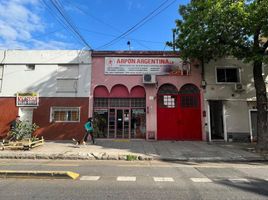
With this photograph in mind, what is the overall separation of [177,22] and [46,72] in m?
10.4

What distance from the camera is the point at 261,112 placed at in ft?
43.4

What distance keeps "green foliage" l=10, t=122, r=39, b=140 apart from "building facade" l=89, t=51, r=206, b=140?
4357 millimetres

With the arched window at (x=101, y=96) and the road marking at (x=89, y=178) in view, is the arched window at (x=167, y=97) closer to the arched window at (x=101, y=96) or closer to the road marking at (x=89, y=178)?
the arched window at (x=101, y=96)

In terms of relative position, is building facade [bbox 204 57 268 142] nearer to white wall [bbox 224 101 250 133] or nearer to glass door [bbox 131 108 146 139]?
white wall [bbox 224 101 250 133]

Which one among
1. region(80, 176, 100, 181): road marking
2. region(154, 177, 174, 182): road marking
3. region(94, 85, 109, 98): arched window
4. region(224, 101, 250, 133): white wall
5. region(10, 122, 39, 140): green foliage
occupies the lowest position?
region(154, 177, 174, 182): road marking

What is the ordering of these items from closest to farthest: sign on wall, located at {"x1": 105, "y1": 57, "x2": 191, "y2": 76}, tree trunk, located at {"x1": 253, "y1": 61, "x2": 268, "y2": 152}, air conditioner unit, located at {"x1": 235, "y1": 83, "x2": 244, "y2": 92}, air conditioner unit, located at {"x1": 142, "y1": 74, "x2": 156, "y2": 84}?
tree trunk, located at {"x1": 253, "y1": 61, "x2": 268, "y2": 152}, air conditioner unit, located at {"x1": 235, "y1": 83, "x2": 244, "y2": 92}, air conditioner unit, located at {"x1": 142, "y1": 74, "x2": 156, "y2": 84}, sign on wall, located at {"x1": 105, "y1": 57, "x2": 191, "y2": 76}

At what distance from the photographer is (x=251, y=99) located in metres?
17.6

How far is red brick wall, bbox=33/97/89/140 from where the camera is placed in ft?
58.3

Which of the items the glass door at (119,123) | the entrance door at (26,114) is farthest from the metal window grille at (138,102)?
the entrance door at (26,114)

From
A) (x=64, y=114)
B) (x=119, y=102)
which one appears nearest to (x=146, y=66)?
(x=119, y=102)

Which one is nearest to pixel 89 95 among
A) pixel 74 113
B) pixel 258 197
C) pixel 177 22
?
pixel 74 113

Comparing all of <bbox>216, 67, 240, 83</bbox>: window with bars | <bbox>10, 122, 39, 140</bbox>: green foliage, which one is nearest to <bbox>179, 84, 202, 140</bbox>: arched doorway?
<bbox>216, 67, 240, 83</bbox>: window with bars

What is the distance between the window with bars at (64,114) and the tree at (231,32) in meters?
9.17

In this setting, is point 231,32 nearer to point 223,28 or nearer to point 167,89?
point 223,28
